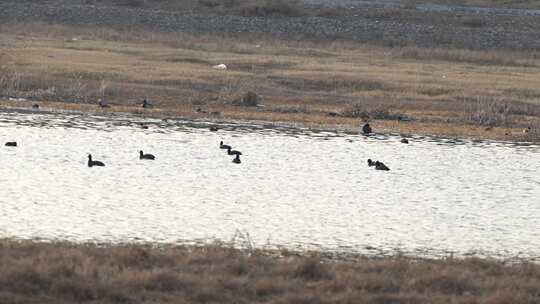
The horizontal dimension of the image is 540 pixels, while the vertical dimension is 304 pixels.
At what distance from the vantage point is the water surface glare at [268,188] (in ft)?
55.5

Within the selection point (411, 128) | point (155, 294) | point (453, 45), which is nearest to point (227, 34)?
point (453, 45)

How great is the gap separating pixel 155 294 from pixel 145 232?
4.13 m

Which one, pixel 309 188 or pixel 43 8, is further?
pixel 43 8

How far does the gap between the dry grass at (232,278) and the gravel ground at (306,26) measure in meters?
44.2

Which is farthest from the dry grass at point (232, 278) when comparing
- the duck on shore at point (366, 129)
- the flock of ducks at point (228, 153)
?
the duck on shore at point (366, 129)

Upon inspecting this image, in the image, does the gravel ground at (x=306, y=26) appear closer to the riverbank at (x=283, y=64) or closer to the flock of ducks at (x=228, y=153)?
the riverbank at (x=283, y=64)

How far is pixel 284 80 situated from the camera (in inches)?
1602

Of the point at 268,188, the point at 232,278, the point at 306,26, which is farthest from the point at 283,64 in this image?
the point at 232,278

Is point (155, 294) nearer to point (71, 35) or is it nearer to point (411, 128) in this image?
point (411, 128)

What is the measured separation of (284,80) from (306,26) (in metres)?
21.4

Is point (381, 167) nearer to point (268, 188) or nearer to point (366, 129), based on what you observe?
point (268, 188)

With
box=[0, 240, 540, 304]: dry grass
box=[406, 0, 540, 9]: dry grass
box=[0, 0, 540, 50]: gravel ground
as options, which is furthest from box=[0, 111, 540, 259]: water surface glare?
box=[406, 0, 540, 9]: dry grass

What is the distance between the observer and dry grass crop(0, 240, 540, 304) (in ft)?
41.0

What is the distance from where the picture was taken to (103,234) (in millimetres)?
16219
